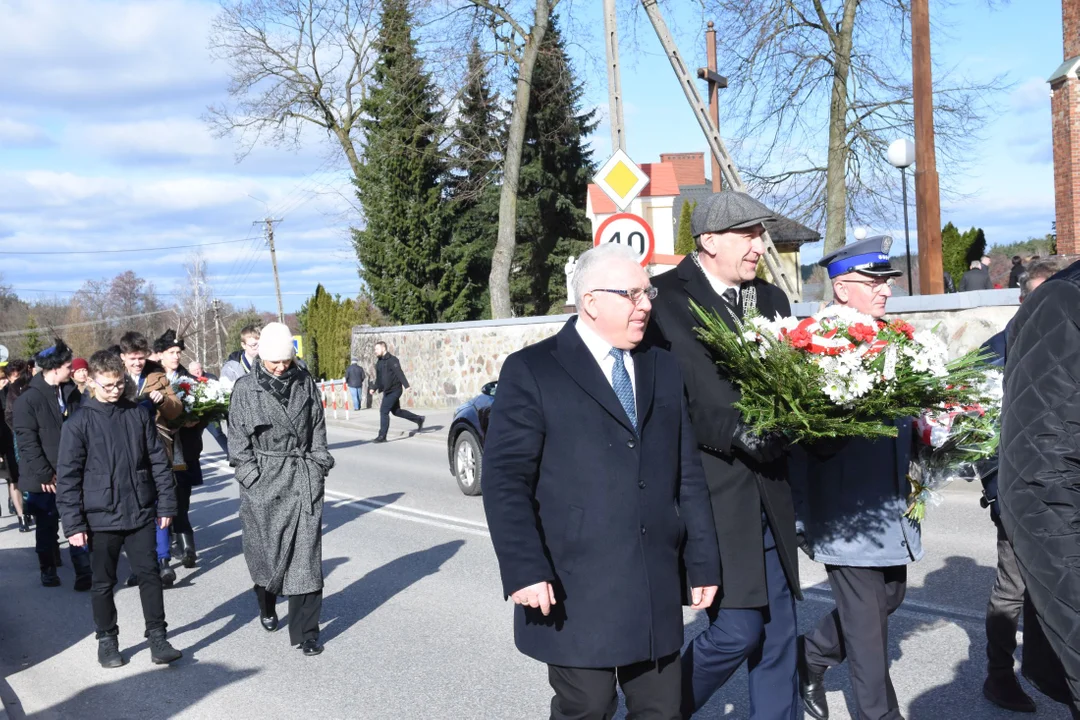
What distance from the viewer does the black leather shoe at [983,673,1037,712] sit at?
471 cm

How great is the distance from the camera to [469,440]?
1303 centimetres

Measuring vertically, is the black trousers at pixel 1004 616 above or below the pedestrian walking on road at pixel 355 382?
above

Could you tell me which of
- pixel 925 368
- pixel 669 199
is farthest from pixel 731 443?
pixel 669 199

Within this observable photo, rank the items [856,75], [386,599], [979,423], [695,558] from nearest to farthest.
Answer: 1. [695,558]
2. [979,423]
3. [386,599]
4. [856,75]

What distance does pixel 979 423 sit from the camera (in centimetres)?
423

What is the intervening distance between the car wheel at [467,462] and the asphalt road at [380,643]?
218 cm

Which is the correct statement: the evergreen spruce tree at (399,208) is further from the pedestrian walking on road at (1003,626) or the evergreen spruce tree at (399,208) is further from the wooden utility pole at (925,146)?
the pedestrian walking on road at (1003,626)

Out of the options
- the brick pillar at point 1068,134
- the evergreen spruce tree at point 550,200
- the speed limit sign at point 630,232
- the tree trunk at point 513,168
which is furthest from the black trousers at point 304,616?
the evergreen spruce tree at point 550,200

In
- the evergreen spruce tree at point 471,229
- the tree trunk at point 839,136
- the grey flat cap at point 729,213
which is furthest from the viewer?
the evergreen spruce tree at point 471,229

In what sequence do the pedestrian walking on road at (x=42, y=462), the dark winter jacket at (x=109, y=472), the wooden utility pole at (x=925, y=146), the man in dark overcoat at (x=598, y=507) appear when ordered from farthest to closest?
the wooden utility pole at (x=925, y=146) < the pedestrian walking on road at (x=42, y=462) < the dark winter jacket at (x=109, y=472) < the man in dark overcoat at (x=598, y=507)

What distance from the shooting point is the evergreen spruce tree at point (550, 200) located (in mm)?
39188

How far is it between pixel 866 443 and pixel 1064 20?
2399 centimetres

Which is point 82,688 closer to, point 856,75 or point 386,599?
point 386,599

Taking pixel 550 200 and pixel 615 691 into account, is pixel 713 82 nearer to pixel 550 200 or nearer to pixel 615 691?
pixel 550 200
